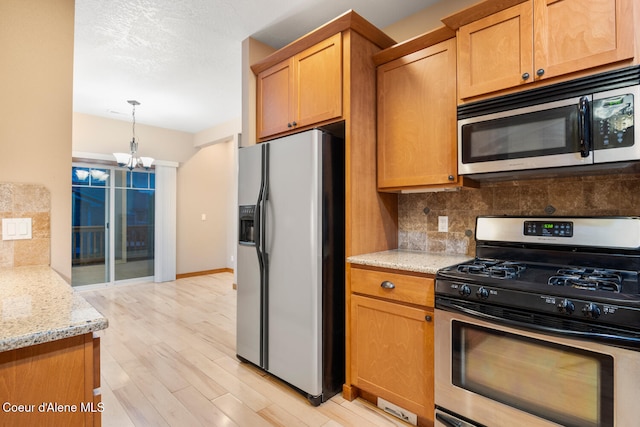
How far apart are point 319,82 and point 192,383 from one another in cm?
230

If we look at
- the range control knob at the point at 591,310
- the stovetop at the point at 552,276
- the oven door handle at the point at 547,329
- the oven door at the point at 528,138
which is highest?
the oven door at the point at 528,138

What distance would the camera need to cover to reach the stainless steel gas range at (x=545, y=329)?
48.3 inches

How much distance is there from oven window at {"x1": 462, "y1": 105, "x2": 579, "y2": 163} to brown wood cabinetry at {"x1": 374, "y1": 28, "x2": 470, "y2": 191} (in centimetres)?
14

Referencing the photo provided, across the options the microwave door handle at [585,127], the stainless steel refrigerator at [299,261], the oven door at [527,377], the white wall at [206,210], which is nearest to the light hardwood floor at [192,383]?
the stainless steel refrigerator at [299,261]

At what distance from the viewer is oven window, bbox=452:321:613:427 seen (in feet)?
4.14

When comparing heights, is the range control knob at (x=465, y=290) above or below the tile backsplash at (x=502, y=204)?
below

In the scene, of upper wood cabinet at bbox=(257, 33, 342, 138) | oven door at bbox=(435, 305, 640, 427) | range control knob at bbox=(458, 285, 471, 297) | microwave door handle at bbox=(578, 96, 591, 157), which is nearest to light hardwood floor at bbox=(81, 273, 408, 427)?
oven door at bbox=(435, 305, 640, 427)

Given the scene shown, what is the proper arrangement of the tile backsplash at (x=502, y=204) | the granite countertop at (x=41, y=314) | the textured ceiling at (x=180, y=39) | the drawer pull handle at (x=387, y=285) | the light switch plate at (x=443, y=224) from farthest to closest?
the textured ceiling at (x=180, y=39), the light switch plate at (x=443, y=224), the drawer pull handle at (x=387, y=285), the tile backsplash at (x=502, y=204), the granite countertop at (x=41, y=314)

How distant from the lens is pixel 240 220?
2.58m

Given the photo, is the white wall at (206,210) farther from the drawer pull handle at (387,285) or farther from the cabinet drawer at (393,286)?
the drawer pull handle at (387,285)

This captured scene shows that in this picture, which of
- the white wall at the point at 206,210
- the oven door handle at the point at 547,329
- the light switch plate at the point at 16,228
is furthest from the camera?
the white wall at the point at 206,210

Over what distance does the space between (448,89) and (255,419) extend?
2258 mm

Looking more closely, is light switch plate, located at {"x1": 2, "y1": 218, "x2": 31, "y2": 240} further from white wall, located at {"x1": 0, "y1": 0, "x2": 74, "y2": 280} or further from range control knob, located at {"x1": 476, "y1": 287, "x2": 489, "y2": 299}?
range control knob, located at {"x1": 476, "y1": 287, "x2": 489, "y2": 299}

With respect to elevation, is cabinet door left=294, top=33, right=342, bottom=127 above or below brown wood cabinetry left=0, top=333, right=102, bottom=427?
above
